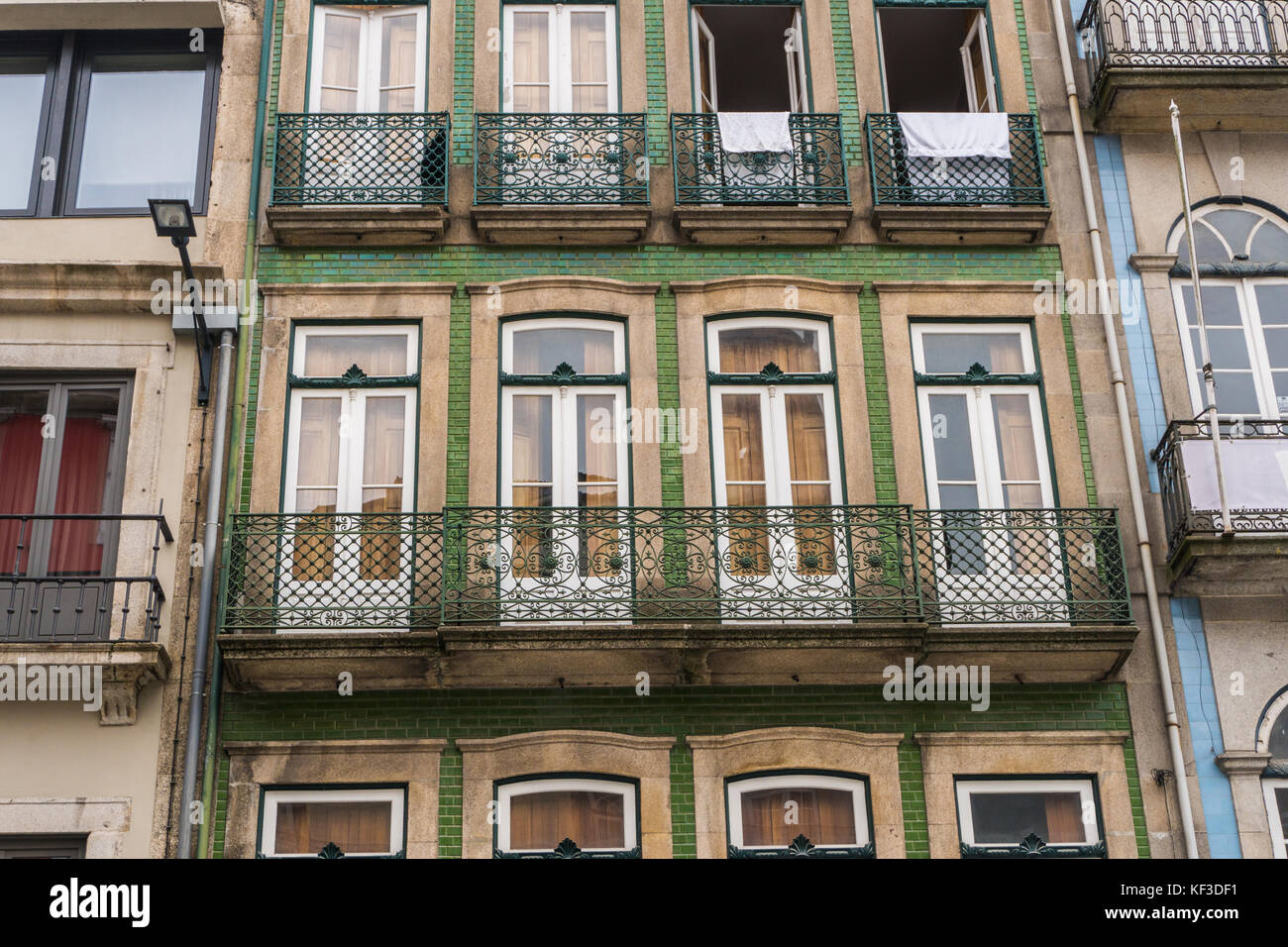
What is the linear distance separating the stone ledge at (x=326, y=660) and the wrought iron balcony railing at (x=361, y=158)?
4.45 m

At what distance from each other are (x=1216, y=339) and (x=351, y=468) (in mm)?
8114

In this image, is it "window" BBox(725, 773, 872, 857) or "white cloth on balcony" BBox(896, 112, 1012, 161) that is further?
"white cloth on balcony" BBox(896, 112, 1012, 161)

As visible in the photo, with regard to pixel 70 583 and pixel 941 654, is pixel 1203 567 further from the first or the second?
pixel 70 583

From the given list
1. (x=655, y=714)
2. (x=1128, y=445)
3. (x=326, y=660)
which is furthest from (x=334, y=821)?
(x=1128, y=445)

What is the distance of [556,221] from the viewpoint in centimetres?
1550

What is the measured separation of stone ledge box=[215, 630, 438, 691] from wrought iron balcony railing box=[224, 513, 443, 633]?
0.65ft

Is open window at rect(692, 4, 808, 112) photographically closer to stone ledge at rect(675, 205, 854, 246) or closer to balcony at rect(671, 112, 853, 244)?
balcony at rect(671, 112, 853, 244)

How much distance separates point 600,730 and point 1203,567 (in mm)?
5289

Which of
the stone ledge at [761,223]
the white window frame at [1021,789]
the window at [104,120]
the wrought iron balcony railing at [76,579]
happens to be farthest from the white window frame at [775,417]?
the window at [104,120]

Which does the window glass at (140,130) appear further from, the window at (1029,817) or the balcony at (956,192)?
the window at (1029,817)

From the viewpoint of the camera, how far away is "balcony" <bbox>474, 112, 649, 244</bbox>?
1548cm

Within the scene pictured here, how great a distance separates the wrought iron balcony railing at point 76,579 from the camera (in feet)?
44.8

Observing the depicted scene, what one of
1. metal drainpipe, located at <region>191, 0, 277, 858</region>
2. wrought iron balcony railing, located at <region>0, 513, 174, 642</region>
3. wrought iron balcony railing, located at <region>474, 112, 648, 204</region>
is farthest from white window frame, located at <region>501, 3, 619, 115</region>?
wrought iron balcony railing, located at <region>0, 513, 174, 642</region>
